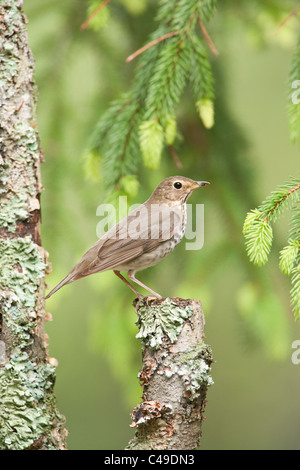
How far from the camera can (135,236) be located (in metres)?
3.28

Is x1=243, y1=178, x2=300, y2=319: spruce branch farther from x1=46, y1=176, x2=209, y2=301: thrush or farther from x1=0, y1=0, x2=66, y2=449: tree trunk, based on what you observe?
x1=0, y1=0, x2=66, y2=449: tree trunk

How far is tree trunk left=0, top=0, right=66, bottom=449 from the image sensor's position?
254 centimetres

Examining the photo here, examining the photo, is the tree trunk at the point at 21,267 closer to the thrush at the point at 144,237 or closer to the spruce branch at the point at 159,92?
the thrush at the point at 144,237

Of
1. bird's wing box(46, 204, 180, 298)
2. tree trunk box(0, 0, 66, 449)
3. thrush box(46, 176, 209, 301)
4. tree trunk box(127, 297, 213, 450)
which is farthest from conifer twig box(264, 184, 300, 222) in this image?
tree trunk box(0, 0, 66, 449)

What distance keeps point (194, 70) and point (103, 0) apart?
64 centimetres

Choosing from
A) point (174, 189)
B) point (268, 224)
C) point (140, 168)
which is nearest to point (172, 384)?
point (268, 224)

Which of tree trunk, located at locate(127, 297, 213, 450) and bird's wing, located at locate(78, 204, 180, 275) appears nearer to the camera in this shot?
tree trunk, located at locate(127, 297, 213, 450)

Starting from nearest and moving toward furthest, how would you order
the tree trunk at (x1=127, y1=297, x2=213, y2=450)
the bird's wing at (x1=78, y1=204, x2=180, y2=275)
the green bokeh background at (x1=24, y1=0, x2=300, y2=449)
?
the tree trunk at (x1=127, y1=297, x2=213, y2=450)
the bird's wing at (x1=78, y1=204, x2=180, y2=275)
the green bokeh background at (x1=24, y1=0, x2=300, y2=449)

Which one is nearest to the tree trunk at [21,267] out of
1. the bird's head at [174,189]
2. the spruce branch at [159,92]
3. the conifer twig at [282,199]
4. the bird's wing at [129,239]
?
the bird's wing at [129,239]

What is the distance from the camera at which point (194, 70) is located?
318 centimetres

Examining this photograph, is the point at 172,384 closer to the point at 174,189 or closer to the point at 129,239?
the point at 129,239

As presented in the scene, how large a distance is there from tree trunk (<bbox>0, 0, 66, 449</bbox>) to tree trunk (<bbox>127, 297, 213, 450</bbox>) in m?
0.45
